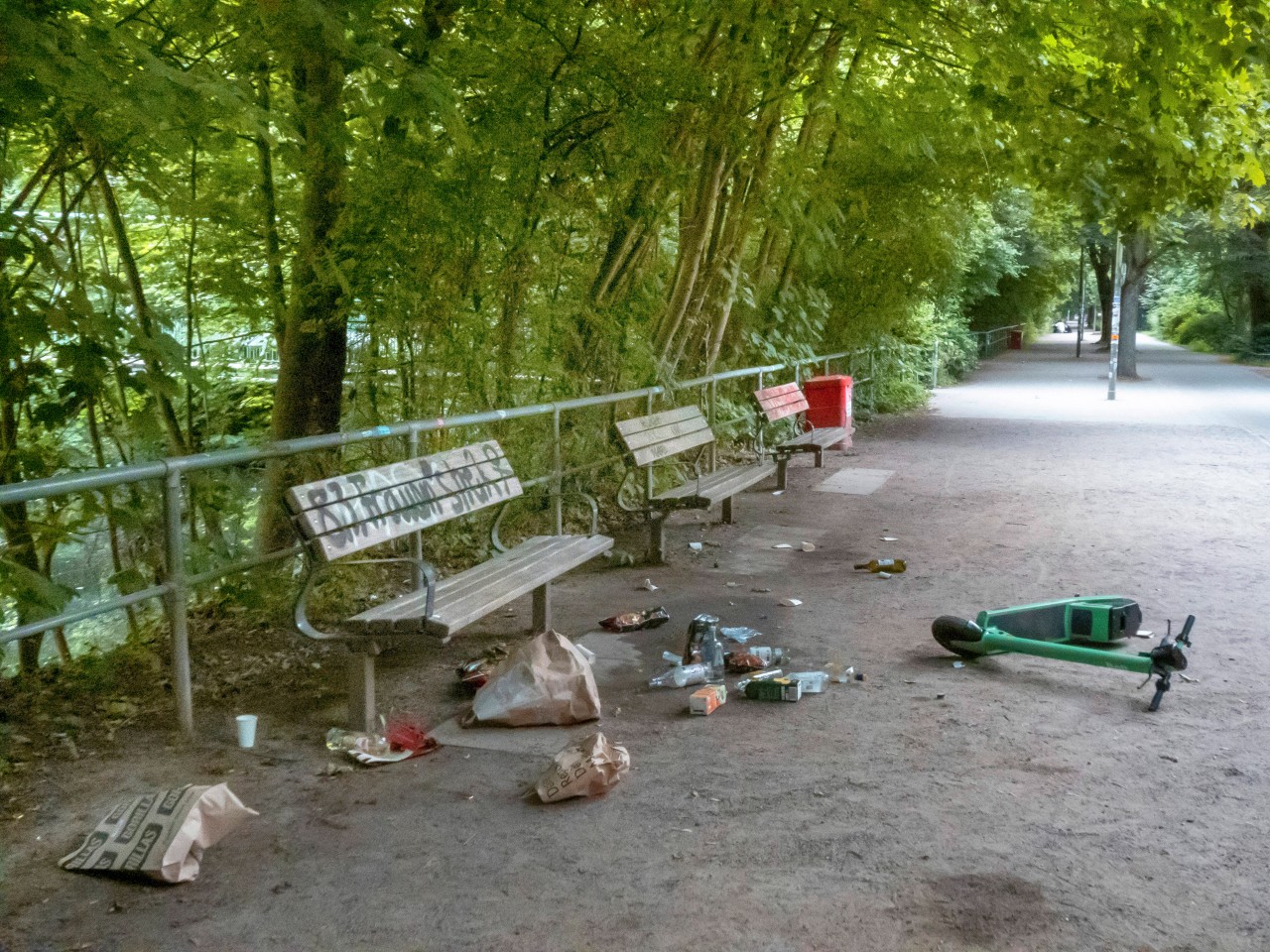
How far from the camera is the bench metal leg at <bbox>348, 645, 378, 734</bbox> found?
4.95 meters

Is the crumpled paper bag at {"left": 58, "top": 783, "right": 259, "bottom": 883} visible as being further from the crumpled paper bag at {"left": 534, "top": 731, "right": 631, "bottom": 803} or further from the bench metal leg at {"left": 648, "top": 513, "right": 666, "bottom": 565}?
the bench metal leg at {"left": 648, "top": 513, "right": 666, "bottom": 565}

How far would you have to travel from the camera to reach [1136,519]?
10117 millimetres

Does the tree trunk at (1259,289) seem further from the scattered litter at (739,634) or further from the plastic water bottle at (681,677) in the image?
the plastic water bottle at (681,677)

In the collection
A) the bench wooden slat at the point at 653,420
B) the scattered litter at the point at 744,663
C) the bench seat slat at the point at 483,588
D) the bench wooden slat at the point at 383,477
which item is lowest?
the scattered litter at the point at 744,663

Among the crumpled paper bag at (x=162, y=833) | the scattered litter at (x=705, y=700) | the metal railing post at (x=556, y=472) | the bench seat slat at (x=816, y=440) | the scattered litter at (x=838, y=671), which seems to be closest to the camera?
the crumpled paper bag at (x=162, y=833)

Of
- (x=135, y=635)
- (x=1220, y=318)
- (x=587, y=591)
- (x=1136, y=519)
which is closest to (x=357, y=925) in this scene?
(x=135, y=635)

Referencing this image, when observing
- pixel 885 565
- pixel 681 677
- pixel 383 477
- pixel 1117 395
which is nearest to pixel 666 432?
pixel 885 565

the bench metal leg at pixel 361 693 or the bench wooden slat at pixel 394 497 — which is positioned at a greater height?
the bench wooden slat at pixel 394 497

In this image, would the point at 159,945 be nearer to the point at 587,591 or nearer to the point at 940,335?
the point at 587,591

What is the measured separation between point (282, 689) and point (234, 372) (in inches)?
114

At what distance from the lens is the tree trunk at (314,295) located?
254 inches

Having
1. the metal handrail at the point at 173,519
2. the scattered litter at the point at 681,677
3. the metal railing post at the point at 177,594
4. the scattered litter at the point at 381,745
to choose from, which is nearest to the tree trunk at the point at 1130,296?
the scattered litter at the point at 681,677

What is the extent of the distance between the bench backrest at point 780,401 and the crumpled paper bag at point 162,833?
812 centimetres

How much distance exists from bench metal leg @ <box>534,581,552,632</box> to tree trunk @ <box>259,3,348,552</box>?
157cm
